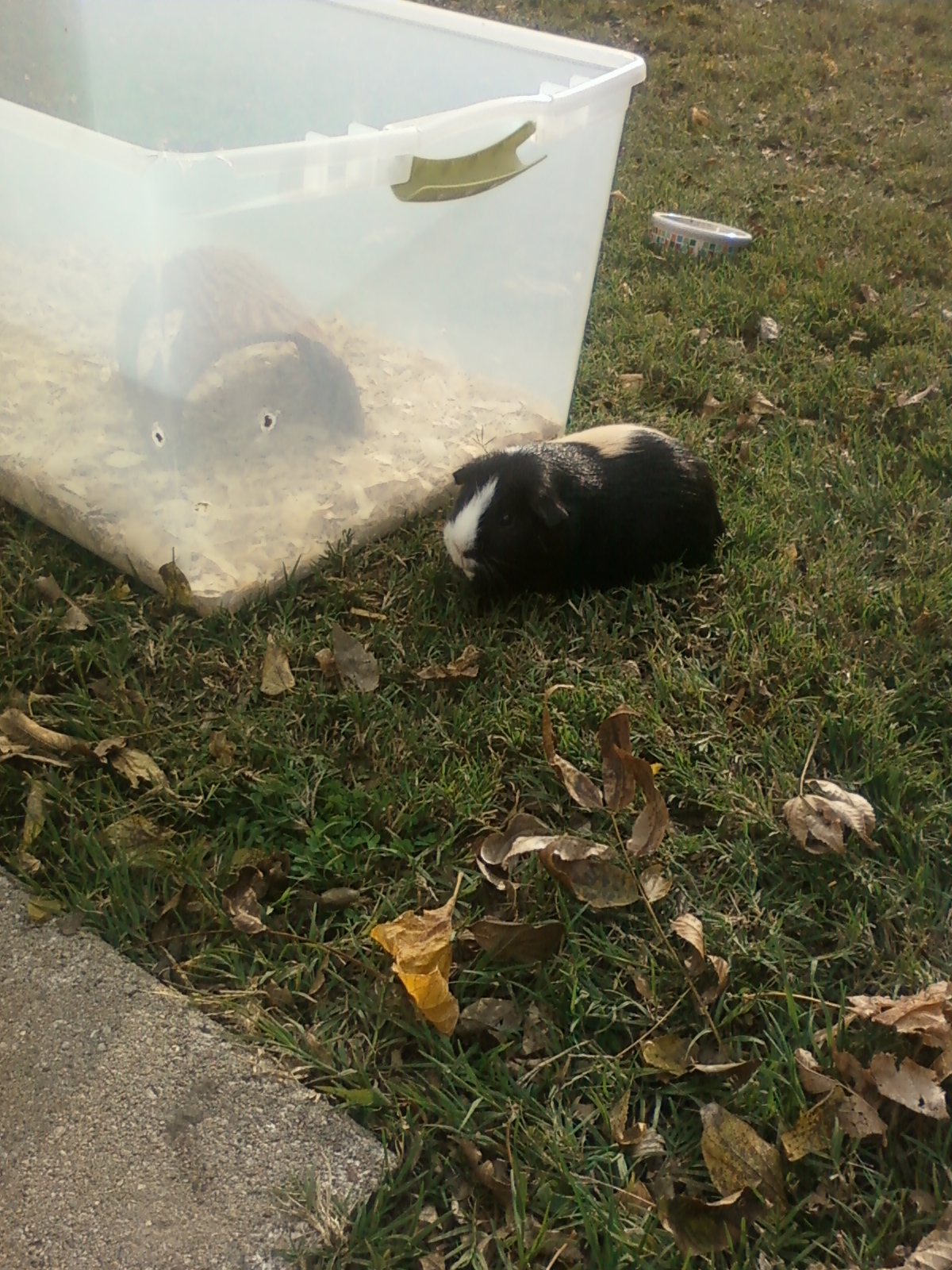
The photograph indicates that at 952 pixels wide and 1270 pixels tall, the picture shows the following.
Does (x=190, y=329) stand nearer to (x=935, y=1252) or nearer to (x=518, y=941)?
(x=518, y=941)

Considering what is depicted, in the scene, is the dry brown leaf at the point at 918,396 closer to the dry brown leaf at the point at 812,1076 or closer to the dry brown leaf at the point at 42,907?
the dry brown leaf at the point at 812,1076

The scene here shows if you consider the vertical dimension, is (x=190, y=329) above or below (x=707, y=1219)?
above

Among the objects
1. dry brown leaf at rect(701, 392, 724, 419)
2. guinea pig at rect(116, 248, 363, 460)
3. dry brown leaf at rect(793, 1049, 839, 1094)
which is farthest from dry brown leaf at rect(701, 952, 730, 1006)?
dry brown leaf at rect(701, 392, 724, 419)

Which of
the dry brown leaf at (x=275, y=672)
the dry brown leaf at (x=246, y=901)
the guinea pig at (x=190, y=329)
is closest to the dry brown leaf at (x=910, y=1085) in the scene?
the dry brown leaf at (x=246, y=901)

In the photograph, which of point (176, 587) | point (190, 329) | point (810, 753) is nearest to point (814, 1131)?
point (810, 753)

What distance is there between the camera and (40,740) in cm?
192

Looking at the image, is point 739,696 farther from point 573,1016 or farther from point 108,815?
point 108,815

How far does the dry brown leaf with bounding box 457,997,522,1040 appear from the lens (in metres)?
1.58

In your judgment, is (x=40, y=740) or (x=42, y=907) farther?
(x=40, y=740)

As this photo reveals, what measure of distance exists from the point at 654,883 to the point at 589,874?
0.12 m

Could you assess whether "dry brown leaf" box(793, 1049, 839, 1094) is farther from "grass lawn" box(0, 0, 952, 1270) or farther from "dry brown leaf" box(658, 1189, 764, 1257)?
"dry brown leaf" box(658, 1189, 764, 1257)

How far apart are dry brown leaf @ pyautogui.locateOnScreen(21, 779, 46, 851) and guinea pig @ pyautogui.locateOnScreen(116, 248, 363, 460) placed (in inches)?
30.2

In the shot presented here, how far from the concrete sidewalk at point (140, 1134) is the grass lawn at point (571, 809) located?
0.20 ft

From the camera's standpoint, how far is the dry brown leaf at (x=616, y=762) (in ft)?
6.25
